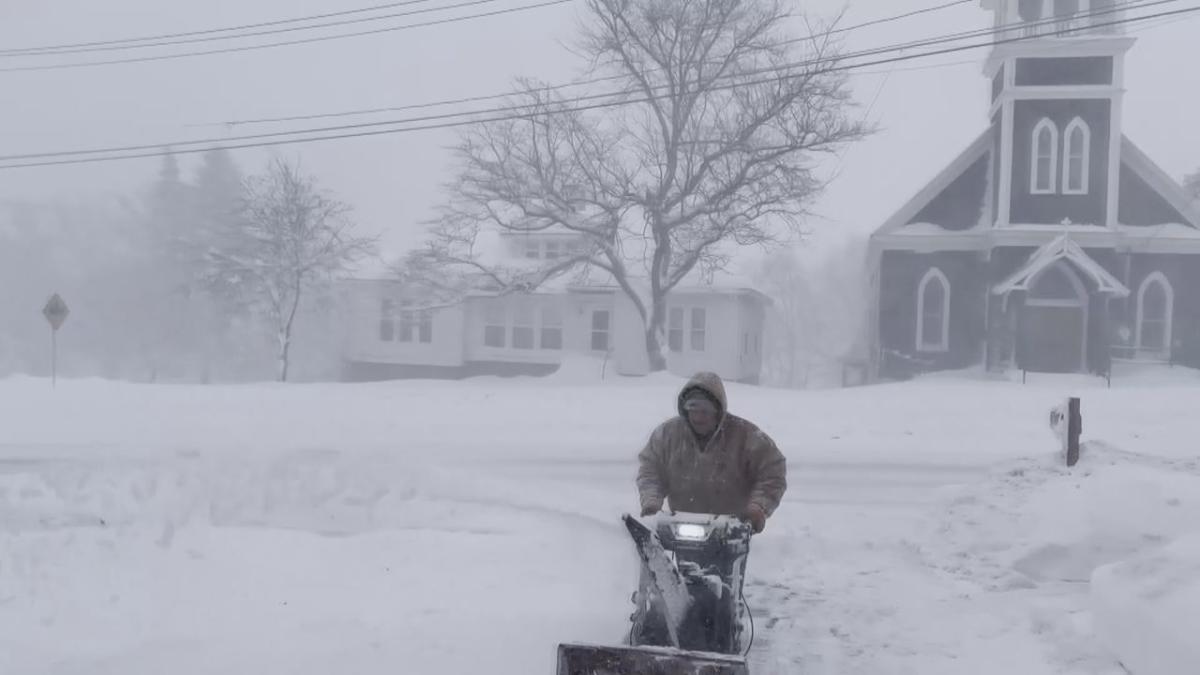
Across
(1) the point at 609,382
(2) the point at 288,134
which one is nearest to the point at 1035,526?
(1) the point at 609,382

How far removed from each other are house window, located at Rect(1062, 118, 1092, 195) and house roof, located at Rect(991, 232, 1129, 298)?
1.72 meters

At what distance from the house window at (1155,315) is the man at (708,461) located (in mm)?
31183

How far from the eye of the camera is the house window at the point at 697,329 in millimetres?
41906

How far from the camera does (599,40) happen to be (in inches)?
1260

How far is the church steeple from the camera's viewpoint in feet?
103

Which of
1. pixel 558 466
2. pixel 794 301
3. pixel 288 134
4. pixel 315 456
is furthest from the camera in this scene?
pixel 794 301

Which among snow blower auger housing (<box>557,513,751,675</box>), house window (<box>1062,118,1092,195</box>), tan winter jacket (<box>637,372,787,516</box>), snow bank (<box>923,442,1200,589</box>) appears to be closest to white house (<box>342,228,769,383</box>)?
house window (<box>1062,118,1092,195</box>)

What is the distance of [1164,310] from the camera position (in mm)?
32906

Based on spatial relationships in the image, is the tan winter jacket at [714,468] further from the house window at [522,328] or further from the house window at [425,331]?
the house window at [425,331]

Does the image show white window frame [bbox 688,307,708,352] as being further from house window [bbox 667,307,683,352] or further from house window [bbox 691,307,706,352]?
house window [bbox 667,307,683,352]

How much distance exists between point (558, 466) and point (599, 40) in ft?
63.4

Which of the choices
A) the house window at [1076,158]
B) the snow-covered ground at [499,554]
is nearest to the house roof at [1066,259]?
the house window at [1076,158]

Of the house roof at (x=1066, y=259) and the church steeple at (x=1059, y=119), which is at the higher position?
the church steeple at (x=1059, y=119)

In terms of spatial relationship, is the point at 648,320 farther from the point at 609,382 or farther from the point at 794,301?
the point at 794,301
